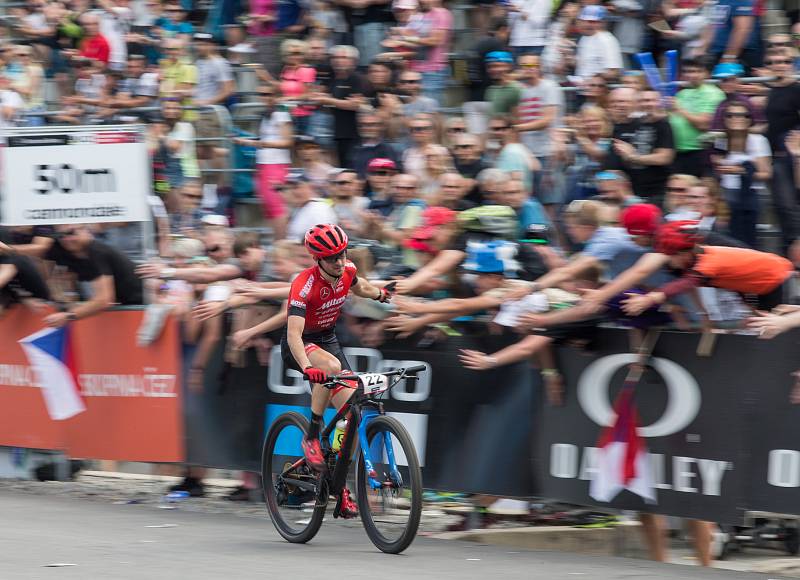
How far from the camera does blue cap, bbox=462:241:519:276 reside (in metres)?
9.29

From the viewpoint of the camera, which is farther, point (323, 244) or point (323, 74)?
point (323, 74)

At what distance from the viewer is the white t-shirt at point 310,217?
1120 cm

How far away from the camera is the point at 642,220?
8219 millimetres

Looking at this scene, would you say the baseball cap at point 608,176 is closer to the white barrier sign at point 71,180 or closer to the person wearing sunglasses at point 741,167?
the person wearing sunglasses at point 741,167

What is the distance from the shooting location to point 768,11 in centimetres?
1220

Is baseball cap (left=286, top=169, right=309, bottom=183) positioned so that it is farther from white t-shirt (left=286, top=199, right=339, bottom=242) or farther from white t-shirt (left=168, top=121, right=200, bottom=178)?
white t-shirt (left=168, top=121, right=200, bottom=178)

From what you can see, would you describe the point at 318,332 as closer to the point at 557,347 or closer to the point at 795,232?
the point at 557,347

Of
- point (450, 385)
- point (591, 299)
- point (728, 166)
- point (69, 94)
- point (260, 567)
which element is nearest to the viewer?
point (260, 567)

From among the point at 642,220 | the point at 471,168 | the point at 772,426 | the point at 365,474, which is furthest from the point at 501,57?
the point at 772,426

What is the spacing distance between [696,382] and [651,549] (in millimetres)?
1235

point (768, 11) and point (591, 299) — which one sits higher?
point (768, 11)

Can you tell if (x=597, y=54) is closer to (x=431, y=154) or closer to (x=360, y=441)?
(x=431, y=154)

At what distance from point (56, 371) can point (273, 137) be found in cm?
323

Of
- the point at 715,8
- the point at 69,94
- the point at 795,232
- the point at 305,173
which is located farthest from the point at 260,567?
the point at 69,94
